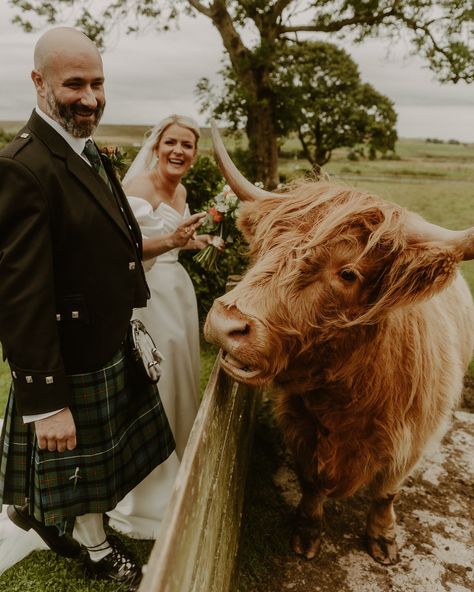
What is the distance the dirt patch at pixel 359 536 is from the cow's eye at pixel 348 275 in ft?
6.42

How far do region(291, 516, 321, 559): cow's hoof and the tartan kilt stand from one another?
1.20m

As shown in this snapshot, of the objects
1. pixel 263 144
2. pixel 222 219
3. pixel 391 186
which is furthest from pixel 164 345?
pixel 263 144

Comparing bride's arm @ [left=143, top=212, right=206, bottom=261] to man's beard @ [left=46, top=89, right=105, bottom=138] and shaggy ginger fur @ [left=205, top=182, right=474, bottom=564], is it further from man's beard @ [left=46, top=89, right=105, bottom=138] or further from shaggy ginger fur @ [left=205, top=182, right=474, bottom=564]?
man's beard @ [left=46, top=89, right=105, bottom=138]

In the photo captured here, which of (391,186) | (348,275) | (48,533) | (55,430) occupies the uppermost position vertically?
(391,186)

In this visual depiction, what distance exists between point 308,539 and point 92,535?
1.31 metres

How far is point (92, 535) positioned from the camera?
8.34 feet

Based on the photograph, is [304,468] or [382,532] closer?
[304,468]

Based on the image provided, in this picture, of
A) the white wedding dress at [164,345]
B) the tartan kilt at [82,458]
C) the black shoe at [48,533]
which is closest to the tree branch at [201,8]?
the white wedding dress at [164,345]

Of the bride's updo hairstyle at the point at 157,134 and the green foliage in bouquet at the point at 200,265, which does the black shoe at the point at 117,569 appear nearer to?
the bride's updo hairstyle at the point at 157,134

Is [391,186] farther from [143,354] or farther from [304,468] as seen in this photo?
[143,354]

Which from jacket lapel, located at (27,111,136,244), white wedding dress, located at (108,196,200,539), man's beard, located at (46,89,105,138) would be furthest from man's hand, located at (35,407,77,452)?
white wedding dress, located at (108,196,200,539)

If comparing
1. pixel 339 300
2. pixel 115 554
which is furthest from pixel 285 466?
pixel 339 300

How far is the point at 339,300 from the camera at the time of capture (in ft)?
6.01

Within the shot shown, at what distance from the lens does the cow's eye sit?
5.94 feet
